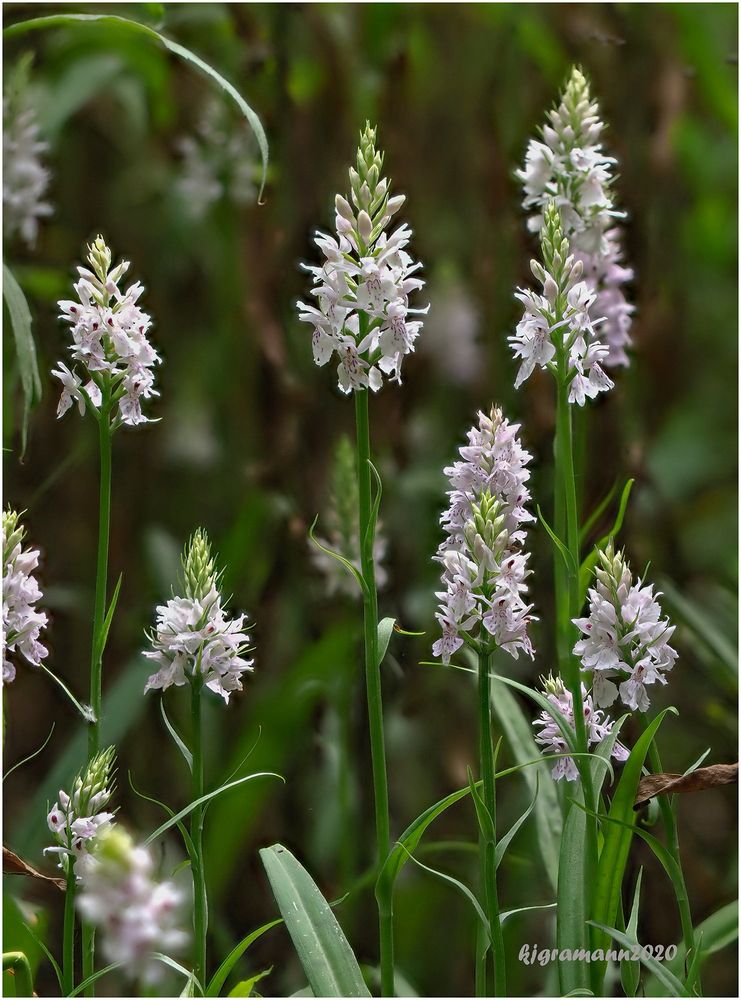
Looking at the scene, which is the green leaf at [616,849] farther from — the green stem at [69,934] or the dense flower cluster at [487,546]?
the green stem at [69,934]

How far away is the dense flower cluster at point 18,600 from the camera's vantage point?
0.82 metres

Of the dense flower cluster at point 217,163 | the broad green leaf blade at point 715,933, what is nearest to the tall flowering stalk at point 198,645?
the broad green leaf blade at point 715,933

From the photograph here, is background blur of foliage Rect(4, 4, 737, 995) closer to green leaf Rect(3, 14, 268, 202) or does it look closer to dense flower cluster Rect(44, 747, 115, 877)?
dense flower cluster Rect(44, 747, 115, 877)

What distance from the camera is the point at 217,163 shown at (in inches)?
→ 73.2

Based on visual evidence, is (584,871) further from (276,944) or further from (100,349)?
(276,944)

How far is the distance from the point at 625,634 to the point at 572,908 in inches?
8.7

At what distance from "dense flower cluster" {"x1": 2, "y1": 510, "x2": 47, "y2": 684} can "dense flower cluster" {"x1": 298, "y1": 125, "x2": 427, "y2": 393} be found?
28 centimetres

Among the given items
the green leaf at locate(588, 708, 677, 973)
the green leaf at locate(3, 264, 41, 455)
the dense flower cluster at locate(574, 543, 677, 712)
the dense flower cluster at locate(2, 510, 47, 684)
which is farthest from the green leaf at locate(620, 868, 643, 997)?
the green leaf at locate(3, 264, 41, 455)

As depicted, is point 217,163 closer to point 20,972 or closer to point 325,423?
point 325,423

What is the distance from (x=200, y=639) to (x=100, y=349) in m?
0.24

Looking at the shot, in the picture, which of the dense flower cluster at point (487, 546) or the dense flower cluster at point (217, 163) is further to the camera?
the dense flower cluster at point (217, 163)

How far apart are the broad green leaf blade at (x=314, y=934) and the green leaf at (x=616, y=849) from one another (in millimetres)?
187

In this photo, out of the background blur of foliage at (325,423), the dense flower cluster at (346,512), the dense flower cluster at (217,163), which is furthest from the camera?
the dense flower cluster at (217,163)

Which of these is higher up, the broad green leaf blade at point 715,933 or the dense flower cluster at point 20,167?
the dense flower cluster at point 20,167
